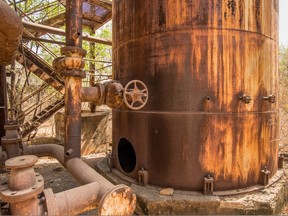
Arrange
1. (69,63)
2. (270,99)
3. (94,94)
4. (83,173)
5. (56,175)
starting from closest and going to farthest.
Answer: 1. (83,173)
2. (69,63)
3. (94,94)
4. (270,99)
5. (56,175)

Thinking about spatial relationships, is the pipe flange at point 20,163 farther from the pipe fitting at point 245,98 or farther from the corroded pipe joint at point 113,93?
the pipe fitting at point 245,98

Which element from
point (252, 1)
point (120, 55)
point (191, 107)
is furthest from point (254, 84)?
point (120, 55)

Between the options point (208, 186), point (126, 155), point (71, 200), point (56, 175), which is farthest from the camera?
point (56, 175)

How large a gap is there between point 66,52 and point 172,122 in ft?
6.80

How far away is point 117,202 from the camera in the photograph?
206cm

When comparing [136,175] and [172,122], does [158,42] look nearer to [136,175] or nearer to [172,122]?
[172,122]

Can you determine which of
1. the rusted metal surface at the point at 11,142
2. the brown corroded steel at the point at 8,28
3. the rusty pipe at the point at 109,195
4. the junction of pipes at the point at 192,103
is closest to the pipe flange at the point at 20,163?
the rusty pipe at the point at 109,195

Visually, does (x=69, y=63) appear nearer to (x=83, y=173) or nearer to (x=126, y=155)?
(x=83, y=173)

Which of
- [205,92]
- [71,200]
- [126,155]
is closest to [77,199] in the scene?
[71,200]

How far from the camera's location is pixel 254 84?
356 centimetres

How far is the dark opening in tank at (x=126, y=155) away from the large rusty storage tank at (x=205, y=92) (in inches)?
47.3

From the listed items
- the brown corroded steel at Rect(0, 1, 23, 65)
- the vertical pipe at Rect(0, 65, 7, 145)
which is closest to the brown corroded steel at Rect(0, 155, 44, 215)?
the brown corroded steel at Rect(0, 1, 23, 65)

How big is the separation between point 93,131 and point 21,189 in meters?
6.55

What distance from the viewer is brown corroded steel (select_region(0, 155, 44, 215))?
1.58 metres
